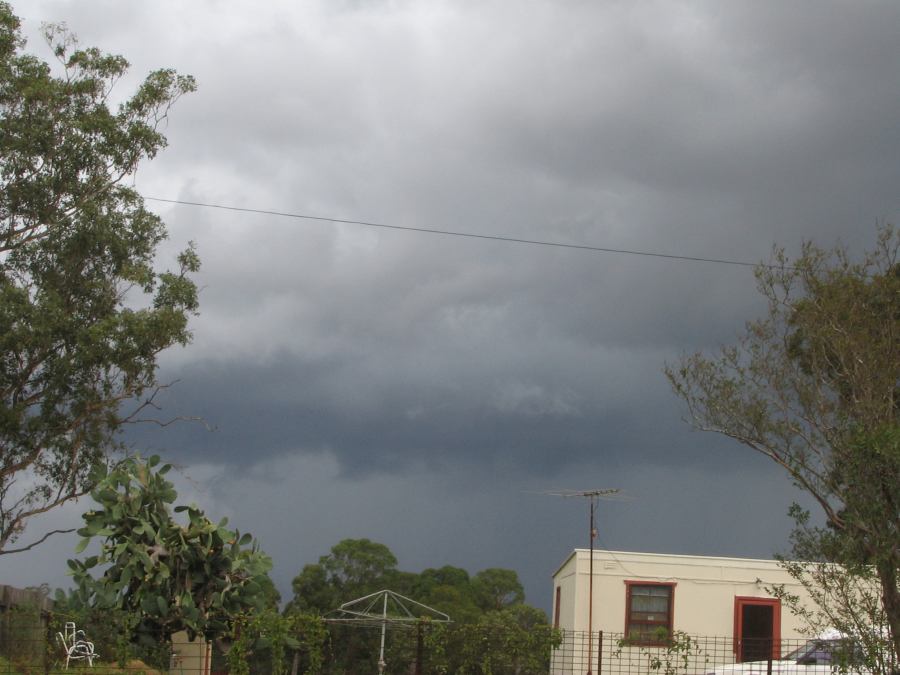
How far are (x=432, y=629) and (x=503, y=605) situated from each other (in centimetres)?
3890

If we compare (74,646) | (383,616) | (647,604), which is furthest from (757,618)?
(74,646)

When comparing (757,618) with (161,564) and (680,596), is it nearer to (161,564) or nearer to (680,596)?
(680,596)

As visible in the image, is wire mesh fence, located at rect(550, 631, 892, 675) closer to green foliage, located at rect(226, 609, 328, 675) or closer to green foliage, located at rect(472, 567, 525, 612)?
green foliage, located at rect(226, 609, 328, 675)

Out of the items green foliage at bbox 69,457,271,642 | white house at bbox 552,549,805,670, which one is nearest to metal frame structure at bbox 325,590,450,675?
white house at bbox 552,549,805,670

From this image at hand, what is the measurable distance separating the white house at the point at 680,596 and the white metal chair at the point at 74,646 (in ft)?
41.1

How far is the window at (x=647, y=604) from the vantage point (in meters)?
23.9

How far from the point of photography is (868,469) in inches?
417

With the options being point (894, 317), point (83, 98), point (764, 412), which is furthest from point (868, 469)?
point (83, 98)

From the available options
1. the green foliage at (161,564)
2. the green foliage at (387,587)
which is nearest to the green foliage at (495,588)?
the green foliage at (387,587)

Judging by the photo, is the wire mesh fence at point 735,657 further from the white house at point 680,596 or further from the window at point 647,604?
the window at point 647,604

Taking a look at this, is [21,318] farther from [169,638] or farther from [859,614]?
[859,614]

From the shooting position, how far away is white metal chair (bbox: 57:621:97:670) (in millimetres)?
13203

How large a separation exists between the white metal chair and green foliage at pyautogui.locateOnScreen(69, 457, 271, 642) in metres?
6.24

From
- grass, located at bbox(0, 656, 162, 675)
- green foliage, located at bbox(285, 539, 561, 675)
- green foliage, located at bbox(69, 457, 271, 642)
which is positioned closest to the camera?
green foliage, located at bbox(69, 457, 271, 642)
